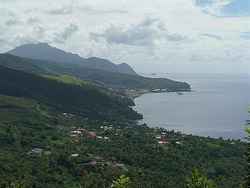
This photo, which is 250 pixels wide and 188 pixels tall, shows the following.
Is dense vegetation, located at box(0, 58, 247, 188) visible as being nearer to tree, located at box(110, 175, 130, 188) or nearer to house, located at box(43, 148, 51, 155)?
house, located at box(43, 148, 51, 155)

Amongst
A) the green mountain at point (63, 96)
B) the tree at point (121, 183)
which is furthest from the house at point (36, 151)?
the green mountain at point (63, 96)

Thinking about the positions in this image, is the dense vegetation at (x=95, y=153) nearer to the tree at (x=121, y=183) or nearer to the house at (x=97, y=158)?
the house at (x=97, y=158)

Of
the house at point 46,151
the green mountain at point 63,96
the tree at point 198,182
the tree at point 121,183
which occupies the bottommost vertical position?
the house at point 46,151

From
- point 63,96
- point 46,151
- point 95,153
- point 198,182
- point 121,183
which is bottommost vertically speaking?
point 46,151

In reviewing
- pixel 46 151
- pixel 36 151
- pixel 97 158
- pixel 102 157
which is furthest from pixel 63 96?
pixel 97 158

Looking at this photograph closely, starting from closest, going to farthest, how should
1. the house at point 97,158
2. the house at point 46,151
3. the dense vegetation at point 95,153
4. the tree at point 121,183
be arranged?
the tree at point 121,183 → the dense vegetation at point 95,153 → the house at point 97,158 → the house at point 46,151

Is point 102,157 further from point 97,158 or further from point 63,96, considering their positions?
point 63,96

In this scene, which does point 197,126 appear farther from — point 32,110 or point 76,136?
point 32,110

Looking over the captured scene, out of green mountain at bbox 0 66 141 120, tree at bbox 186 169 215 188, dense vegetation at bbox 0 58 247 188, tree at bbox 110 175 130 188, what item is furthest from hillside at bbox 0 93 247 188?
green mountain at bbox 0 66 141 120

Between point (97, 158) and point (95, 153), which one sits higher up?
point (97, 158)
